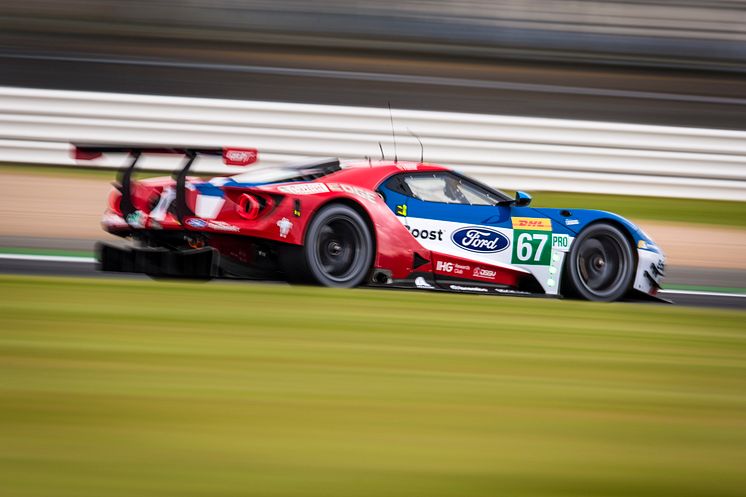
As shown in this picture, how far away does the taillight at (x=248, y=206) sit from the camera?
22.0 feet

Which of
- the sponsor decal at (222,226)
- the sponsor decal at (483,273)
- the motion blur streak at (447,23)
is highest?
the motion blur streak at (447,23)

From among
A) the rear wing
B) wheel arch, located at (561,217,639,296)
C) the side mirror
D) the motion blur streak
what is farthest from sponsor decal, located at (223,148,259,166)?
the motion blur streak

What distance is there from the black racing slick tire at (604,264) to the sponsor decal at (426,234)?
1220mm

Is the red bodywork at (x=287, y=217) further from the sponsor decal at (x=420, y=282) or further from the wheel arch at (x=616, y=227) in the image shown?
the wheel arch at (x=616, y=227)

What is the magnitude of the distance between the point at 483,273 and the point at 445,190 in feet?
2.18

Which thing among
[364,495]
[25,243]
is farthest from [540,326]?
[25,243]

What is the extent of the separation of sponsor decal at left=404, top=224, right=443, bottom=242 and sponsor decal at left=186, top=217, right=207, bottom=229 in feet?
4.60

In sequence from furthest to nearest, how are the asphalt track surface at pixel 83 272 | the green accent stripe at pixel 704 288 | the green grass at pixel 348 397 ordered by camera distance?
the green accent stripe at pixel 704 288, the asphalt track surface at pixel 83 272, the green grass at pixel 348 397

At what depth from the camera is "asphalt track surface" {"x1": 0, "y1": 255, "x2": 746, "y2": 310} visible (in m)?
7.63

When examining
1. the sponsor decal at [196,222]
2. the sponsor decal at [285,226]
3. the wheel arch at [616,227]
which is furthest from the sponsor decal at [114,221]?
the wheel arch at [616,227]

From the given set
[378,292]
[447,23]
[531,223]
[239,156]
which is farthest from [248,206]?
[447,23]

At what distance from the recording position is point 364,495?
340 cm

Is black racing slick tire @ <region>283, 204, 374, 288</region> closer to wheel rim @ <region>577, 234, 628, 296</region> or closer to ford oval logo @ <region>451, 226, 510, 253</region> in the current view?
ford oval logo @ <region>451, 226, 510, 253</region>

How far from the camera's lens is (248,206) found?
6715 mm
